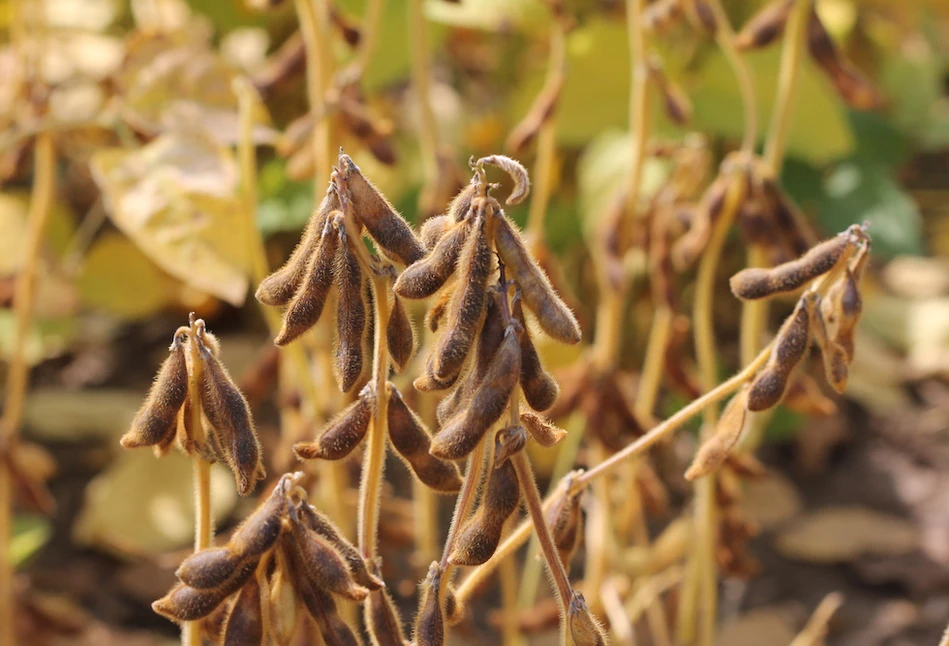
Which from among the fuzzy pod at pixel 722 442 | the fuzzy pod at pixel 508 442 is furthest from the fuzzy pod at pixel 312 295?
the fuzzy pod at pixel 722 442

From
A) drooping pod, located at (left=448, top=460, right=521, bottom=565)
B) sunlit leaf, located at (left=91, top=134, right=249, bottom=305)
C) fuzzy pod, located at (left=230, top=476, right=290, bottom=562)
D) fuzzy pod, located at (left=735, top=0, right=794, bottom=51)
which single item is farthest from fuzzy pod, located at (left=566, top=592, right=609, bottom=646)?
fuzzy pod, located at (left=735, top=0, right=794, bottom=51)

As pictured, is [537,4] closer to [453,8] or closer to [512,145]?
[453,8]

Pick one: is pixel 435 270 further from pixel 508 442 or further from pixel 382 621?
pixel 382 621

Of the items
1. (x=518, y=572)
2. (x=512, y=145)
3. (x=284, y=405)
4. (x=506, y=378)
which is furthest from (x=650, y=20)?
(x=518, y=572)

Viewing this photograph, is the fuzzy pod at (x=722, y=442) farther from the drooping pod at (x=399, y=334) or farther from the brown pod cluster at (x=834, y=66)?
the brown pod cluster at (x=834, y=66)

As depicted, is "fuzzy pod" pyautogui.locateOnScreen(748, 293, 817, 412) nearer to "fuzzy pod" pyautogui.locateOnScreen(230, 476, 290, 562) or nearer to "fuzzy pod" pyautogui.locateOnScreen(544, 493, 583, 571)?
"fuzzy pod" pyautogui.locateOnScreen(544, 493, 583, 571)

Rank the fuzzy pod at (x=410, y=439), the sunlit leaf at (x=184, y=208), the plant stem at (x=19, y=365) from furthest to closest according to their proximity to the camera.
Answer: the plant stem at (x=19, y=365), the sunlit leaf at (x=184, y=208), the fuzzy pod at (x=410, y=439)
